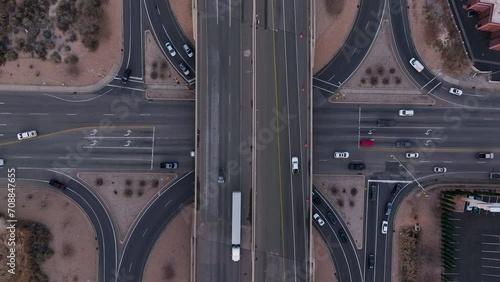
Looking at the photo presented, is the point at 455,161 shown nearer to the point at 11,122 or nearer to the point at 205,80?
the point at 205,80

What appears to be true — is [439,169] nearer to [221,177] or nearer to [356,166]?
[356,166]

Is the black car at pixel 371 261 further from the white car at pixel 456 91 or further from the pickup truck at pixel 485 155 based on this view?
the white car at pixel 456 91

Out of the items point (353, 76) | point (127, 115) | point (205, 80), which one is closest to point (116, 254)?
point (127, 115)

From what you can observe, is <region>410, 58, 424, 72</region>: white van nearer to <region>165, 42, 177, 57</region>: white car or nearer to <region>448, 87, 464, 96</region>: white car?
<region>448, 87, 464, 96</region>: white car

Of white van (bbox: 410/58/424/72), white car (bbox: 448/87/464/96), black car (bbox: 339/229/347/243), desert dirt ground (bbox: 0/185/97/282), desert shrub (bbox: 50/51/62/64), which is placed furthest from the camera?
white car (bbox: 448/87/464/96)

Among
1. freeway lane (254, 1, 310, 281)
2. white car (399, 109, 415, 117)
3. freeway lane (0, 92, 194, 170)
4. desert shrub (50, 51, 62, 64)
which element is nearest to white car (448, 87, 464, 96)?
white car (399, 109, 415, 117)

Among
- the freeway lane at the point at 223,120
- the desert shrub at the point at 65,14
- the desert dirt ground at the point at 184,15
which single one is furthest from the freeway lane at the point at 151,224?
the desert shrub at the point at 65,14
